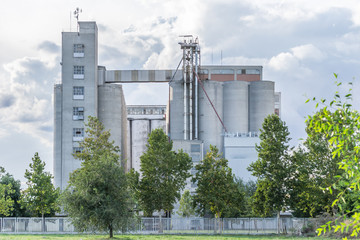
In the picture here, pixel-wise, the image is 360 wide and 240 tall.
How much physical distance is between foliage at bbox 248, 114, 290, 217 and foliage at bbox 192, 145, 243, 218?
3.92m

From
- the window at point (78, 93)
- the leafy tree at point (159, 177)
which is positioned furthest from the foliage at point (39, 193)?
the window at point (78, 93)

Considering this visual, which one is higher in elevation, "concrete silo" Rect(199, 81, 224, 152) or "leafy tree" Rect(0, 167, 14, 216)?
"concrete silo" Rect(199, 81, 224, 152)

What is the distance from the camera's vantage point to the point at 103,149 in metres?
82.0

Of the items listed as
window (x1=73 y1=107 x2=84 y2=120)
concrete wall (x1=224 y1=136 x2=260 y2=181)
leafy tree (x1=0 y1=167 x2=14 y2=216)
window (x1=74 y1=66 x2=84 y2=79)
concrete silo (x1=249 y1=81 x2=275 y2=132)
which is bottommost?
leafy tree (x1=0 y1=167 x2=14 y2=216)

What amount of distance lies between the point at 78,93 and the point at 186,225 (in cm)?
5183

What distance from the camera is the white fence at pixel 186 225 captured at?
255 ft

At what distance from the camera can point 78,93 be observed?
4769 inches

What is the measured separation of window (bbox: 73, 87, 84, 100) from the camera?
121 m

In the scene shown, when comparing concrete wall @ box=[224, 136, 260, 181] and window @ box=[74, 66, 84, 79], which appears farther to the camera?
window @ box=[74, 66, 84, 79]

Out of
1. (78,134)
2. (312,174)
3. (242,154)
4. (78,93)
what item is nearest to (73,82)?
(78,93)

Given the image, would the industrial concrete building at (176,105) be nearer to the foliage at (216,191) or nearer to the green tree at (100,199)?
the foliage at (216,191)

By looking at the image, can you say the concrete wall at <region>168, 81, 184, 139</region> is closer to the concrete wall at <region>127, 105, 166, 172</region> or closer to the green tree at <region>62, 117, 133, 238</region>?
the concrete wall at <region>127, 105, 166, 172</region>

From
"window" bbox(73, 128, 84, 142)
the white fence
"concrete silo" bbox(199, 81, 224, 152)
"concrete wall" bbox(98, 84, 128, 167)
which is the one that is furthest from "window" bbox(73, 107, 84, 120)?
the white fence

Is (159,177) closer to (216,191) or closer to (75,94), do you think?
(216,191)
